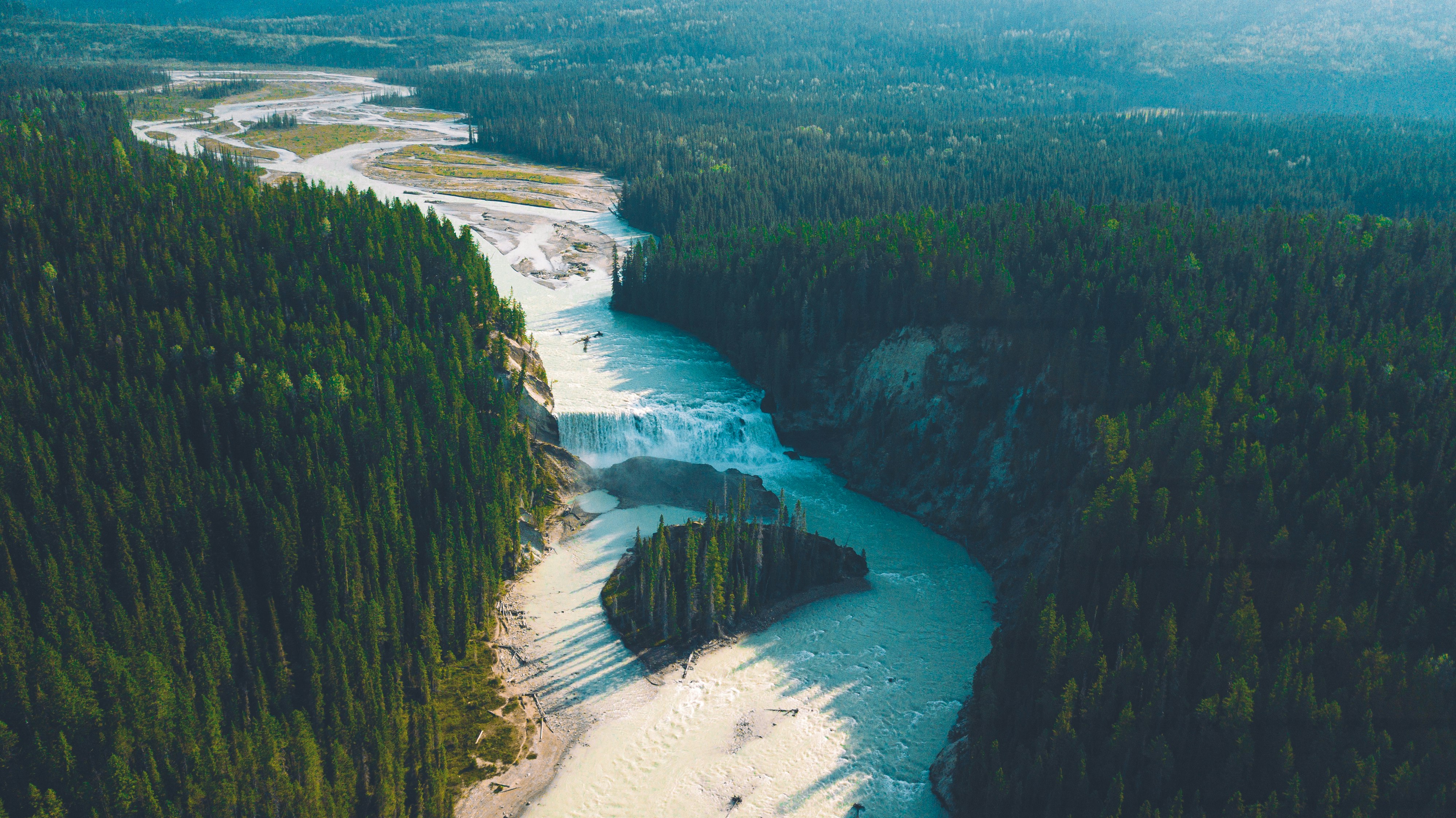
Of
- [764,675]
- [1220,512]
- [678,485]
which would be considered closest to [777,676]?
[764,675]

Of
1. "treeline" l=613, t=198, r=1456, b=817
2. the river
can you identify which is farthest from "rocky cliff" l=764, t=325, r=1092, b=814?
the river

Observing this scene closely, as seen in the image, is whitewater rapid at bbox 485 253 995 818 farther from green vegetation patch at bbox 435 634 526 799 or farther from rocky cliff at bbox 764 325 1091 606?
green vegetation patch at bbox 435 634 526 799

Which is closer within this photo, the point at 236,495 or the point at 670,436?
the point at 236,495

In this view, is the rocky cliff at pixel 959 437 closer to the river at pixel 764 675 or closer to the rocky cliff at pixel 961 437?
the rocky cliff at pixel 961 437

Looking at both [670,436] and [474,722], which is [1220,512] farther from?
[670,436]

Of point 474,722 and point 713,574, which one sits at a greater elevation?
point 713,574

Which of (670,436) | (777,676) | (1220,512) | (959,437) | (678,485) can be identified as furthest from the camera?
(670,436)

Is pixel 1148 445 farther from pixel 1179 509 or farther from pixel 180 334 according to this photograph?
pixel 180 334
